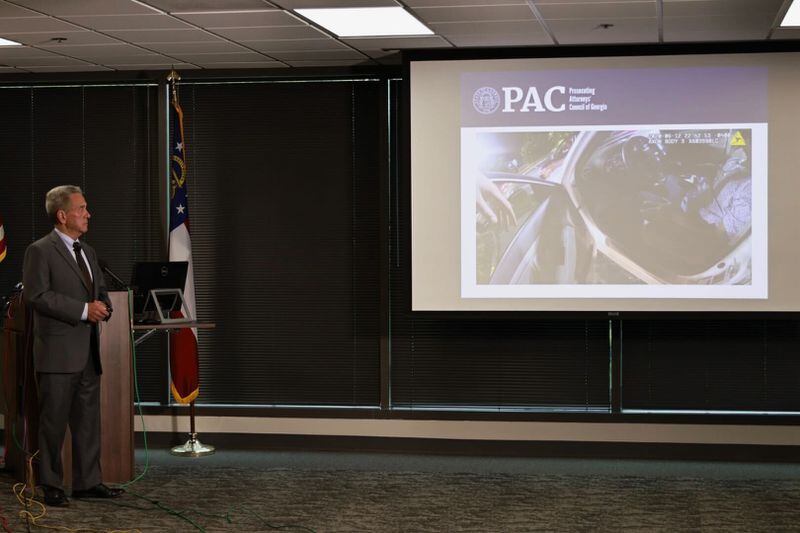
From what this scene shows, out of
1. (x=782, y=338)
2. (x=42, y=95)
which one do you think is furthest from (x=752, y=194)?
(x=42, y=95)

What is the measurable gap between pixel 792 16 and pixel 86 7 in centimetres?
398

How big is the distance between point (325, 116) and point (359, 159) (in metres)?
0.42

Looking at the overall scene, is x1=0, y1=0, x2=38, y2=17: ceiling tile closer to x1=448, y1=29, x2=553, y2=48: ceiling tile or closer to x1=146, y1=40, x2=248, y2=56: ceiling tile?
x1=146, y1=40, x2=248, y2=56: ceiling tile

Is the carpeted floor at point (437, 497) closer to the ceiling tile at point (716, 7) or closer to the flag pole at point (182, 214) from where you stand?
the flag pole at point (182, 214)

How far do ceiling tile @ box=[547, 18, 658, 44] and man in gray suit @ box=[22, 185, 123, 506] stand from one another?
118 inches

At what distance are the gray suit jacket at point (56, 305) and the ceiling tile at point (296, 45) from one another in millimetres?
2051

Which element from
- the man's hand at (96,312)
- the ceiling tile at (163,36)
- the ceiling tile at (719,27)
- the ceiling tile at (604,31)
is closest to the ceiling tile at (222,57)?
the ceiling tile at (163,36)

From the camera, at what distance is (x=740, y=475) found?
257 inches

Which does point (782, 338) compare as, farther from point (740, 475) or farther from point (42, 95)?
point (42, 95)

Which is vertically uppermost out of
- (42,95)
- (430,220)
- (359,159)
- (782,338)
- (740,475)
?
(42,95)

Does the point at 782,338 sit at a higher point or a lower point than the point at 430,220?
lower

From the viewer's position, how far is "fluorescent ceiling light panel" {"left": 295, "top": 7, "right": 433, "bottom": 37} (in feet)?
19.1

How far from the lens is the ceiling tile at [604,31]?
6.06 meters

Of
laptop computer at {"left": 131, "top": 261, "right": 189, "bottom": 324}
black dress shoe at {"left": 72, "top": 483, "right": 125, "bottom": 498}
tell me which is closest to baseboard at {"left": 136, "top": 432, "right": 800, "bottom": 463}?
laptop computer at {"left": 131, "top": 261, "right": 189, "bottom": 324}
